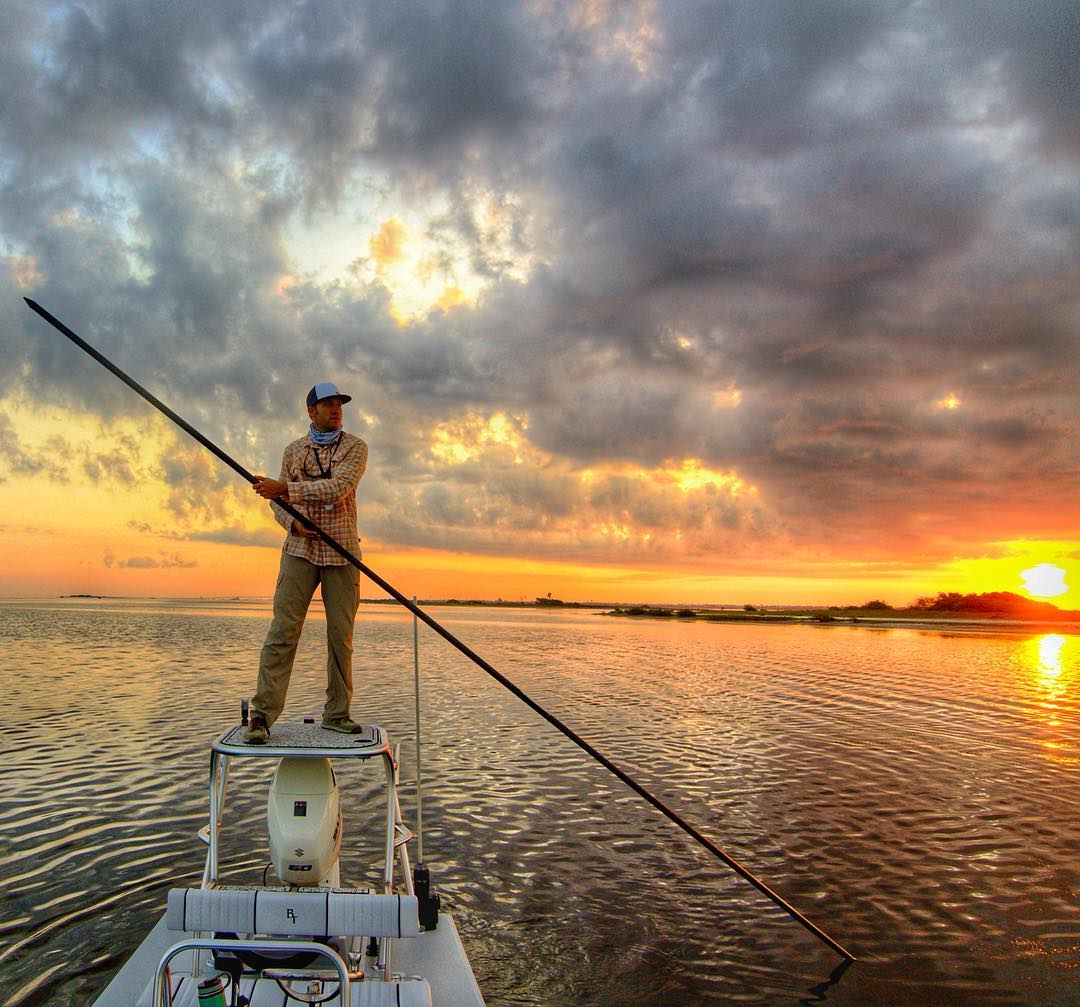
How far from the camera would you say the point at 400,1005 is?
421cm

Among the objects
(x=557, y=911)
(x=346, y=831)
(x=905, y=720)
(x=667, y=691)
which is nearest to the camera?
(x=557, y=911)

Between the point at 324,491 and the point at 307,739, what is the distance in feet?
6.90

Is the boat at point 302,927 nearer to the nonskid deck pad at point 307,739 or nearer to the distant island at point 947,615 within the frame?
the nonskid deck pad at point 307,739

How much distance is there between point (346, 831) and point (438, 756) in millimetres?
4215

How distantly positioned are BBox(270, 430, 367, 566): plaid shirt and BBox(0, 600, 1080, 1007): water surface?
A: 3621 mm

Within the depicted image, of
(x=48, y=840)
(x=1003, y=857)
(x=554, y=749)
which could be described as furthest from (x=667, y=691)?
(x=48, y=840)

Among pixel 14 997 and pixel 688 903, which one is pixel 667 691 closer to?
pixel 688 903

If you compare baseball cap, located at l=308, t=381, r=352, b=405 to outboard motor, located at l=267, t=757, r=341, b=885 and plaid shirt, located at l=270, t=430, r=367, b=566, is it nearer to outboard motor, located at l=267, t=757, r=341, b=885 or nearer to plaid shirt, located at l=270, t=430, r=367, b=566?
plaid shirt, located at l=270, t=430, r=367, b=566

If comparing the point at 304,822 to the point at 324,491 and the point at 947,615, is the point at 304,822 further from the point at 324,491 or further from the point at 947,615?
the point at 947,615

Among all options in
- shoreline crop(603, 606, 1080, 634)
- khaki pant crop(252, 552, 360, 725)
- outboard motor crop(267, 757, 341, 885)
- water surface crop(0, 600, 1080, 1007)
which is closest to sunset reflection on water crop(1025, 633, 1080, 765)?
water surface crop(0, 600, 1080, 1007)

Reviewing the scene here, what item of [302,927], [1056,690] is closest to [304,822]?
[302,927]

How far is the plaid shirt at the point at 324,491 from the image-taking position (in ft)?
21.4

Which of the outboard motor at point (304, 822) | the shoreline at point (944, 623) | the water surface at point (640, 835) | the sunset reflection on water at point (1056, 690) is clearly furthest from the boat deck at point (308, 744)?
the shoreline at point (944, 623)

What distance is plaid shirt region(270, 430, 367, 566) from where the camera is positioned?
6.51 metres
